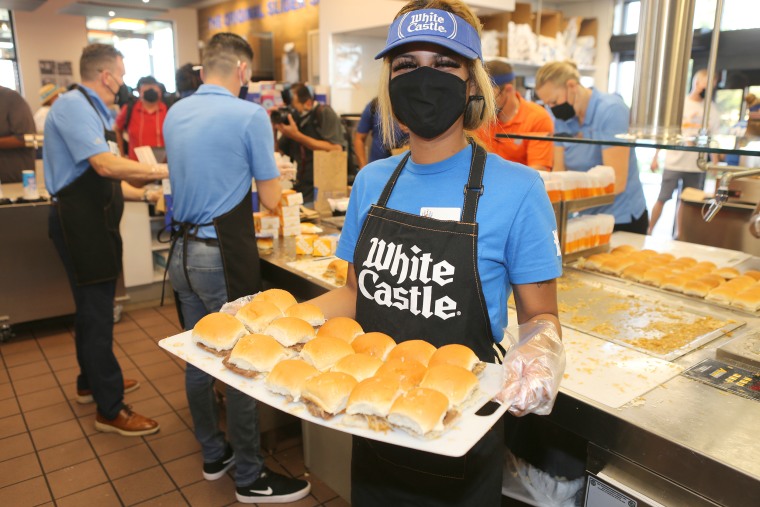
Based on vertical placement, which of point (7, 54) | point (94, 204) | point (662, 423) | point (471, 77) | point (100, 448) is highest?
point (7, 54)

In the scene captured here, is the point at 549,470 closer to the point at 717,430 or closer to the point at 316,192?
the point at 717,430

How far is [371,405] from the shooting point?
3.86ft

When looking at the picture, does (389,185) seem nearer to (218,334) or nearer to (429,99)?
(429,99)

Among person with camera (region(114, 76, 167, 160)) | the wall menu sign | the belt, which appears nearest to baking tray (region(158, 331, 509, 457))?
the belt

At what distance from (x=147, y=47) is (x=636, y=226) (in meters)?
11.3

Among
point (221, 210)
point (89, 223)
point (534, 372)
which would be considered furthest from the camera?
point (89, 223)

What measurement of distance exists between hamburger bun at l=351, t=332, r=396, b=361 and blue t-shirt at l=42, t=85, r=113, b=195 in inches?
84.8

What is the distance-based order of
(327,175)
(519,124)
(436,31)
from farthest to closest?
1. (327,175)
2. (519,124)
3. (436,31)

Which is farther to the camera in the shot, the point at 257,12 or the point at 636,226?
the point at 257,12

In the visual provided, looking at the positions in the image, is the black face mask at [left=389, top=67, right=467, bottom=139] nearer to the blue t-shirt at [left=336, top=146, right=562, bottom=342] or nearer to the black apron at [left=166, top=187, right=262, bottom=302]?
the blue t-shirt at [left=336, top=146, right=562, bottom=342]

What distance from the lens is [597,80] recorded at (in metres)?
7.13

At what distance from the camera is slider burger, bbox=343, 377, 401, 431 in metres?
1.17

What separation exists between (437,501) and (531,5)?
236 inches

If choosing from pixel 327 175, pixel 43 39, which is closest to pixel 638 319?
pixel 327 175
